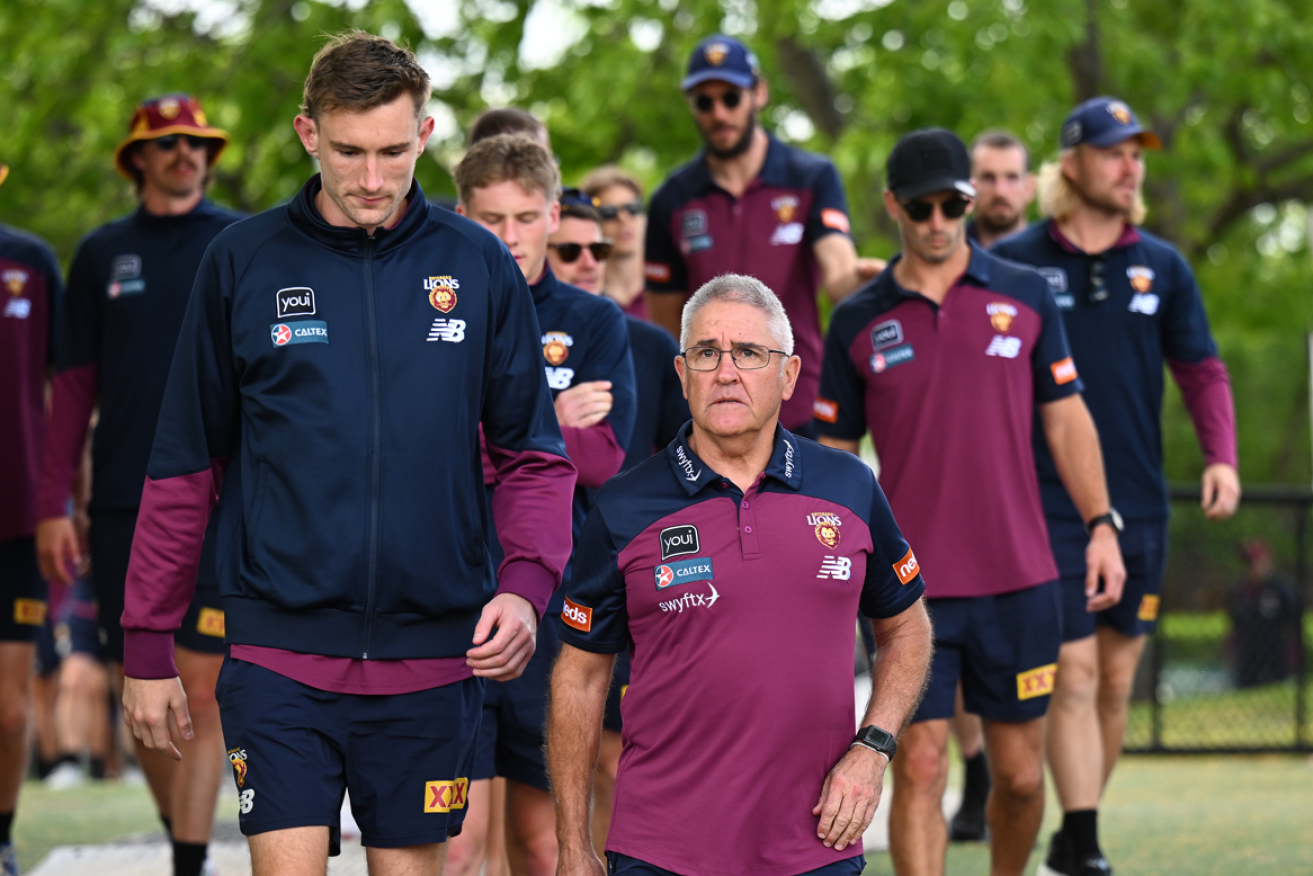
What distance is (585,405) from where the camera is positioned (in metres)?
5.02

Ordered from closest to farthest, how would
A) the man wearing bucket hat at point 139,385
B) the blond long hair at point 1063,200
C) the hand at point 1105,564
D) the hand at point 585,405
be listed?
the hand at point 585,405 < the hand at point 1105,564 < the man wearing bucket hat at point 139,385 < the blond long hair at point 1063,200

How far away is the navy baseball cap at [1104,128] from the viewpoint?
6895 mm

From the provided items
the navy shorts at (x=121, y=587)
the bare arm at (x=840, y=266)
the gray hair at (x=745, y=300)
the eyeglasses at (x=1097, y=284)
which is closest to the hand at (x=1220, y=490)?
the eyeglasses at (x=1097, y=284)

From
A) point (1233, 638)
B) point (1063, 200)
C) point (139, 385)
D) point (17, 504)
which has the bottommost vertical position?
point (1233, 638)

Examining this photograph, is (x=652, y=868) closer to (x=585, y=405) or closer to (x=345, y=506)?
(x=345, y=506)

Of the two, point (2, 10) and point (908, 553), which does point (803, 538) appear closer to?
point (908, 553)

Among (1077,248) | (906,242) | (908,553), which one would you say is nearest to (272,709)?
(908,553)

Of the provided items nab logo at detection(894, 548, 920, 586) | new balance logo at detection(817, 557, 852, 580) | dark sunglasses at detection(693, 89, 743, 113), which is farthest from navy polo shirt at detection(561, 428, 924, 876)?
dark sunglasses at detection(693, 89, 743, 113)

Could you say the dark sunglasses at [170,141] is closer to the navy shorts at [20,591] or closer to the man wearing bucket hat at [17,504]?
the man wearing bucket hat at [17,504]

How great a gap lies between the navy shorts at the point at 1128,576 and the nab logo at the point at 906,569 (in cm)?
269

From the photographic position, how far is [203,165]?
6570mm

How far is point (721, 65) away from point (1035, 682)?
2872mm

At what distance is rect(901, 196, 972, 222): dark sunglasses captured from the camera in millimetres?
5777

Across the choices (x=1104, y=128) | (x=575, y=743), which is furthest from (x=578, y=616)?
(x=1104, y=128)
